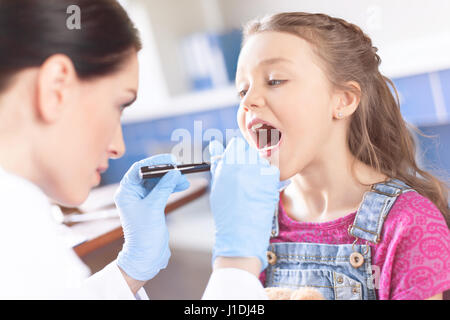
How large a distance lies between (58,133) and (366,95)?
0.52m

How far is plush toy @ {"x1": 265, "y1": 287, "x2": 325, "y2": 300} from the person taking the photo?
2.00 ft

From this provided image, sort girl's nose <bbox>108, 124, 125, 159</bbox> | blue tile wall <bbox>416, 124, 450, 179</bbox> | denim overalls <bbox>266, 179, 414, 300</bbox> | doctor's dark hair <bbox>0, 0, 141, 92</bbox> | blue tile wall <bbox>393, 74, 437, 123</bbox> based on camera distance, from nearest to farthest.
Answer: doctor's dark hair <bbox>0, 0, 141, 92</bbox> < girl's nose <bbox>108, 124, 125, 159</bbox> < denim overalls <bbox>266, 179, 414, 300</bbox> < blue tile wall <bbox>416, 124, 450, 179</bbox> < blue tile wall <bbox>393, 74, 437, 123</bbox>

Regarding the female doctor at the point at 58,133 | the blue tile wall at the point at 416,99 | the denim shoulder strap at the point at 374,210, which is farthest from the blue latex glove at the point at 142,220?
the blue tile wall at the point at 416,99

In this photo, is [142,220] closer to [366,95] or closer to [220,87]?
[366,95]

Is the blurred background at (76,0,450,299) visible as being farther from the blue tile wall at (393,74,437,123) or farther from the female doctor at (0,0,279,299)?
the female doctor at (0,0,279,299)

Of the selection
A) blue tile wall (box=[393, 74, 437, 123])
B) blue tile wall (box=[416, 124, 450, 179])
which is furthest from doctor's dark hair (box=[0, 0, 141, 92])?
blue tile wall (box=[393, 74, 437, 123])

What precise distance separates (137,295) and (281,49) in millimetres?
435

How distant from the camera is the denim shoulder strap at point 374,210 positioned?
0.68m

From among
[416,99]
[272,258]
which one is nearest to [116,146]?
[272,258]

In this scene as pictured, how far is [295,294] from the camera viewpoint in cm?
64

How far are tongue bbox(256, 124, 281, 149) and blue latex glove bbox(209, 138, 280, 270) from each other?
12cm

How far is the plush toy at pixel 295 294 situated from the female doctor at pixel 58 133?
8 cm

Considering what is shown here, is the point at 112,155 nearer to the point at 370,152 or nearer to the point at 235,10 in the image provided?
the point at 370,152

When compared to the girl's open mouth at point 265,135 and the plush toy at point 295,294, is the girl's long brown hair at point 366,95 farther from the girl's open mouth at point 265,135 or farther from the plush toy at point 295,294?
the plush toy at point 295,294
